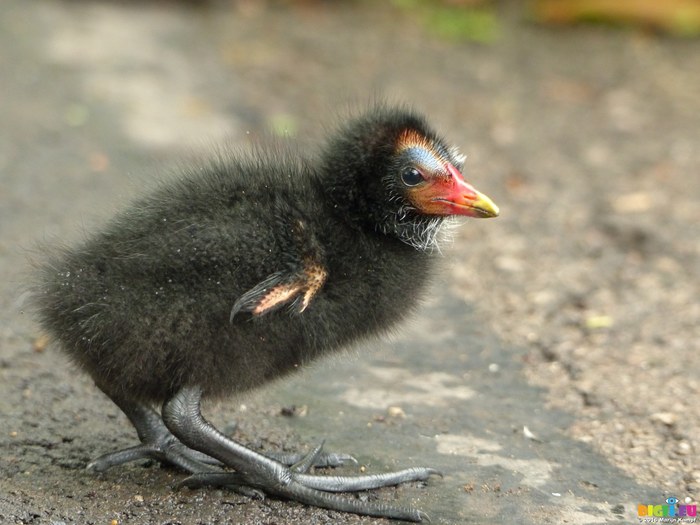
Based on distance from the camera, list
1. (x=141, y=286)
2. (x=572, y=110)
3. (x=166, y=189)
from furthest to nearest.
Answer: (x=572, y=110) < (x=166, y=189) < (x=141, y=286)

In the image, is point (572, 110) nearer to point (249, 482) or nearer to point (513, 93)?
point (513, 93)

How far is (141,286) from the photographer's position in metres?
3.48

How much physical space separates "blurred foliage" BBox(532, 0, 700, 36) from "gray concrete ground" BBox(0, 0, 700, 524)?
0.18 meters

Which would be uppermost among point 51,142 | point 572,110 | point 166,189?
point 572,110

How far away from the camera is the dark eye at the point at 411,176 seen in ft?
12.7

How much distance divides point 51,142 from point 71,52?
1886 millimetres

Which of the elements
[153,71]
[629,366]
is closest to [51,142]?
[153,71]

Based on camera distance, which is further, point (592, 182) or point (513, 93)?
point (513, 93)

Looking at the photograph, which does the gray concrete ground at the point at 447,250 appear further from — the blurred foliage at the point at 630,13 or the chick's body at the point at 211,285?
the chick's body at the point at 211,285

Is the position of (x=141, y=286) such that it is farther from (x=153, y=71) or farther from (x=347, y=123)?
(x=153, y=71)

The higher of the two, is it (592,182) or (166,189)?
(592,182)

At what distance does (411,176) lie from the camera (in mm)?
3877

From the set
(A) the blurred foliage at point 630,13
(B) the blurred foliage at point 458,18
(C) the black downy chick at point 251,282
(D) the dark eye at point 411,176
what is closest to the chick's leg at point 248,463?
(C) the black downy chick at point 251,282

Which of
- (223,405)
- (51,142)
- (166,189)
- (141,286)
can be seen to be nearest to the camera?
(141,286)
